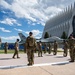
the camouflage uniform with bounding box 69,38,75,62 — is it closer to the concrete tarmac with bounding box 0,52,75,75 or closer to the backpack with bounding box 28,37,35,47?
the concrete tarmac with bounding box 0,52,75,75

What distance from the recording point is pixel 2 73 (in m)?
8.23

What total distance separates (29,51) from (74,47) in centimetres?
334

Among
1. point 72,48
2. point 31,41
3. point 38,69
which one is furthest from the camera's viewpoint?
point 72,48

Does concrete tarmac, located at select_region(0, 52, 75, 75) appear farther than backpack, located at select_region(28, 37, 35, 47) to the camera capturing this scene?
No

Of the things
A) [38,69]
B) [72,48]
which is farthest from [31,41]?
[72,48]

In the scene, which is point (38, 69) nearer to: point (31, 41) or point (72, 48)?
point (31, 41)

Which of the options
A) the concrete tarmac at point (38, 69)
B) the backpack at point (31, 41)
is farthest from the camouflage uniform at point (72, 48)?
the backpack at point (31, 41)

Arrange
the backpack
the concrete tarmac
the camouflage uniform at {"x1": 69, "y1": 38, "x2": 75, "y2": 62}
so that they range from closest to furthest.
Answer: the concrete tarmac < the backpack < the camouflage uniform at {"x1": 69, "y1": 38, "x2": 75, "y2": 62}

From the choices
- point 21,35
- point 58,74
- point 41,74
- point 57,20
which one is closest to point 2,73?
point 41,74

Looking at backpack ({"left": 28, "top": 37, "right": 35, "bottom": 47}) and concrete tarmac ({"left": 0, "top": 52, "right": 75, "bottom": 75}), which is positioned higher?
backpack ({"left": 28, "top": 37, "right": 35, "bottom": 47})

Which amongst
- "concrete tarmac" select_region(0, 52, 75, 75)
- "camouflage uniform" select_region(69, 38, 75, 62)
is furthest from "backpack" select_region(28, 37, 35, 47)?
"camouflage uniform" select_region(69, 38, 75, 62)

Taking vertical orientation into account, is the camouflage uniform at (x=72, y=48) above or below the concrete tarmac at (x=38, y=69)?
above

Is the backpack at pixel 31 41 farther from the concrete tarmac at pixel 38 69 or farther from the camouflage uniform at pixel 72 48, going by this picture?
the camouflage uniform at pixel 72 48

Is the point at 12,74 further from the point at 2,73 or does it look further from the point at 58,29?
the point at 58,29
